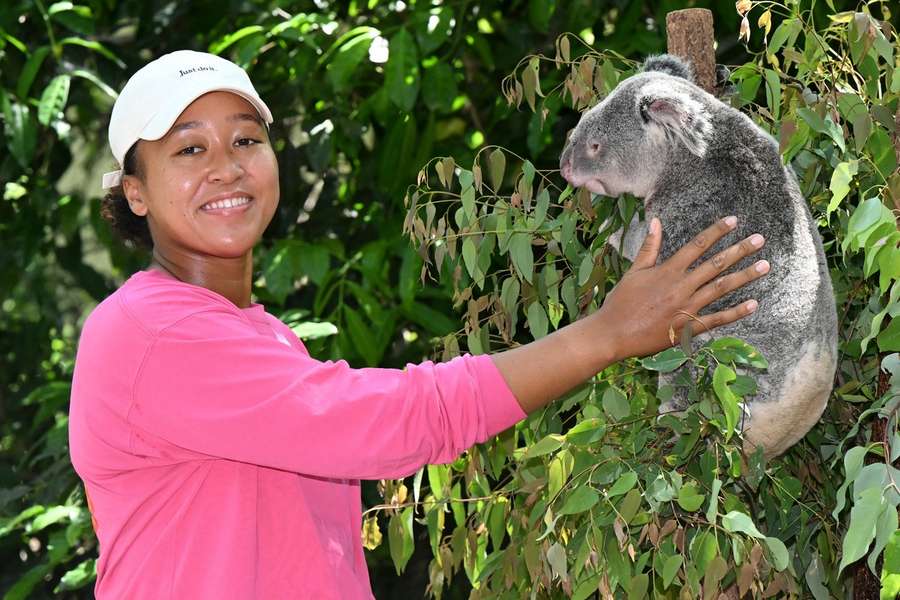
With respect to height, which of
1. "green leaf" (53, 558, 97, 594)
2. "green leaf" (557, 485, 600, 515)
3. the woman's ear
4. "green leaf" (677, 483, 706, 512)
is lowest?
"green leaf" (53, 558, 97, 594)

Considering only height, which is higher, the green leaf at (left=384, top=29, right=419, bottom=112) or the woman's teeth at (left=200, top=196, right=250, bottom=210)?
the woman's teeth at (left=200, top=196, right=250, bottom=210)

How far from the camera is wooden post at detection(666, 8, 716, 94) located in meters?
1.67

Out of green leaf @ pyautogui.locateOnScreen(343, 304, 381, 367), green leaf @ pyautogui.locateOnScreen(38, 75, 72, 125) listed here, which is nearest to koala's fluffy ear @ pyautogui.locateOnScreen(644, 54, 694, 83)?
green leaf @ pyautogui.locateOnScreen(343, 304, 381, 367)

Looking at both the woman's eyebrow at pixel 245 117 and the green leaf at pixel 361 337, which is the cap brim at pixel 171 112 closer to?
the woman's eyebrow at pixel 245 117

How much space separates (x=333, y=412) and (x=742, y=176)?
58 cm

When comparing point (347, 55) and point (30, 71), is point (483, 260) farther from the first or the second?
point (30, 71)

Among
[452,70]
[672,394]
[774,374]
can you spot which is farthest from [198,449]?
[452,70]

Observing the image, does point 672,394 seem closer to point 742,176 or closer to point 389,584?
point 742,176

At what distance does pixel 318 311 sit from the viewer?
9.12 ft

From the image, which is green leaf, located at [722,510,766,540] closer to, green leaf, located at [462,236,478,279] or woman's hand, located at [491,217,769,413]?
woman's hand, located at [491,217,769,413]

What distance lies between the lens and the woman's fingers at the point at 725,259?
1312 millimetres

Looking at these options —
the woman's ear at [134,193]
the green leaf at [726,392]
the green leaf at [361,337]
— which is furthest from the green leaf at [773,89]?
the green leaf at [361,337]

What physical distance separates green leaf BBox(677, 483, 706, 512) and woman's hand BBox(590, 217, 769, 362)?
16 centimetres

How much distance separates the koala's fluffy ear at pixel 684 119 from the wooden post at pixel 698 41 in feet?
0.65
